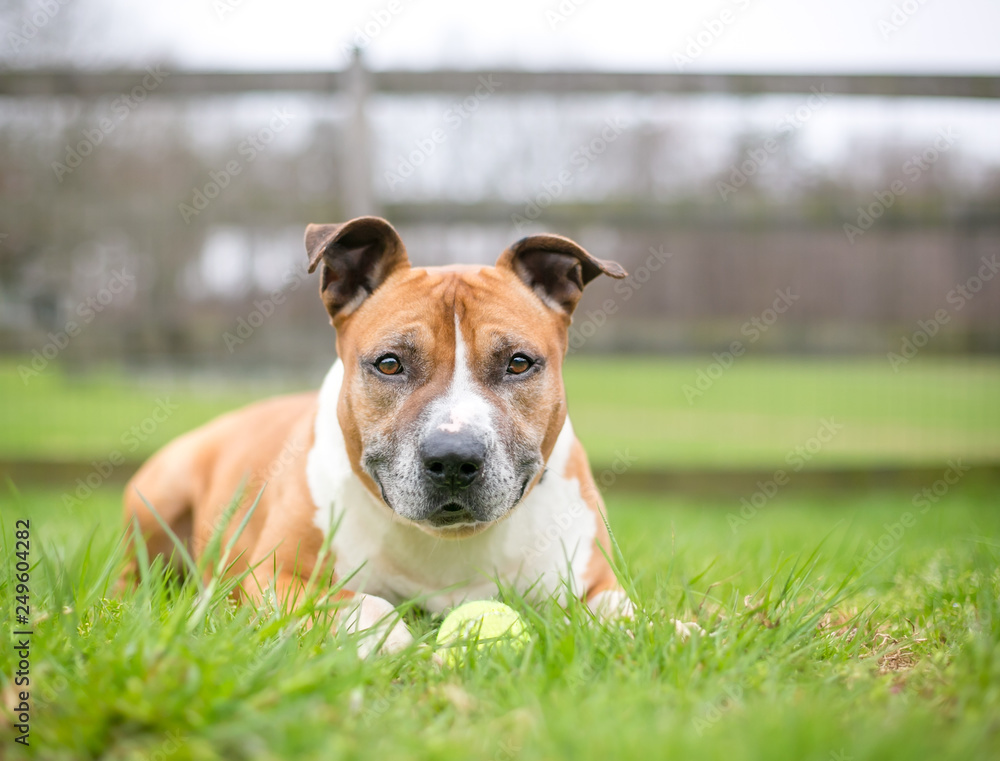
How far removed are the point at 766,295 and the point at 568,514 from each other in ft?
12.9

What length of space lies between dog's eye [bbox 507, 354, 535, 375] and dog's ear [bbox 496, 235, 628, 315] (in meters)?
0.51

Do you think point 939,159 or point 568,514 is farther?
point 939,159

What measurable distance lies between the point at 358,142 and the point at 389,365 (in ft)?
10.8

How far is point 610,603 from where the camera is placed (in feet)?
9.30

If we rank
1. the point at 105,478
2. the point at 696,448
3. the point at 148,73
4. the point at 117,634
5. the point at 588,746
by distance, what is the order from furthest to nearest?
the point at 696,448, the point at 105,478, the point at 148,73, the point at 117,634, the point at 588,746

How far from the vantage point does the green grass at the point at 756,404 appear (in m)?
6.27

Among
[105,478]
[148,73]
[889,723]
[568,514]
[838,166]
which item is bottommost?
[105,478]

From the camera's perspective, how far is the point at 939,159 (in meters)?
6.18

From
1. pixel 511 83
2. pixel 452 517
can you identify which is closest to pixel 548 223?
pixel 511 83

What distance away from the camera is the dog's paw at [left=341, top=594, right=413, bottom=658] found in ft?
7.02

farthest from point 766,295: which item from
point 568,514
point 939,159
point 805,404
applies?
point 568,514

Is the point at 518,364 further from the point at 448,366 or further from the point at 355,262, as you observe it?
the point at 355,262

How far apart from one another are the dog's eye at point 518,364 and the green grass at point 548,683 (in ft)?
2.77

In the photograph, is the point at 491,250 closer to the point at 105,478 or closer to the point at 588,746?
the point at 105,478
